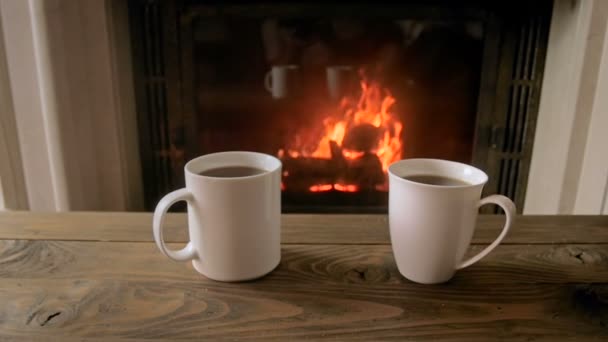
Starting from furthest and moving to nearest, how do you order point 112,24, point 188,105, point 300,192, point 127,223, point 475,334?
point 300,192 → point 188,105 → point 112,24 → point 127,223 → point 475,334

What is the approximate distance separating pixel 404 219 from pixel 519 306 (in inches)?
5.2

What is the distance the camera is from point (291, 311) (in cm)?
44

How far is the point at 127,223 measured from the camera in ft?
2.05

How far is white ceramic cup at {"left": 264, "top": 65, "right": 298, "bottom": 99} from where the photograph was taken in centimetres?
137

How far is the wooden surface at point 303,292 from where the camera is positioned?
410 mm

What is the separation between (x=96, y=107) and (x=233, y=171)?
86 centimetres

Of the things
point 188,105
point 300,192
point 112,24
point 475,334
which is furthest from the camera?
point 300,192

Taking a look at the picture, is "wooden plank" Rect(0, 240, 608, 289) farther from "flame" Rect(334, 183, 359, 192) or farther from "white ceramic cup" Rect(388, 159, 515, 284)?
"flame" Rect(334, 183, 359, 192)

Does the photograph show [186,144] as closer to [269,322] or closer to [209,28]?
[209,28]

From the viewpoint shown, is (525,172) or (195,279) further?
(525,172)

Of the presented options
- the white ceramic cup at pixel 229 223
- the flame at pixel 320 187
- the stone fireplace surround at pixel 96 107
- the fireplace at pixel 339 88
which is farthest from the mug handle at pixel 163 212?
the flame at pixel 320 187

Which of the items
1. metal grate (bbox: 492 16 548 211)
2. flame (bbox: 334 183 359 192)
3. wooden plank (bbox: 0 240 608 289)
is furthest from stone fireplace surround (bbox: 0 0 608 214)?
wooden plank (bbox: 0 240 608 289)

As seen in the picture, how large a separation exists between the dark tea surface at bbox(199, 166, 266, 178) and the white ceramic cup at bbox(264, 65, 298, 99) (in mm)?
886

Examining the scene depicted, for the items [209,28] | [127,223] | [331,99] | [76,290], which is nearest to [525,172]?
[331,99]
